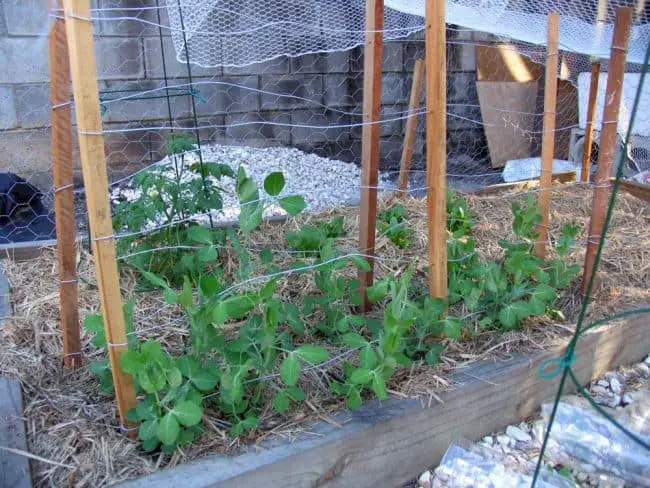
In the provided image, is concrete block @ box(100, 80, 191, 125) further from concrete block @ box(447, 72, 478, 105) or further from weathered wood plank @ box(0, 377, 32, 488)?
weathered wood plank @ box(0, 377, 32, 488)

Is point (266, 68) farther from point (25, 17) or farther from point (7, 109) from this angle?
point (7, 109)

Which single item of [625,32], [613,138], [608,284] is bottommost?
[608,284]

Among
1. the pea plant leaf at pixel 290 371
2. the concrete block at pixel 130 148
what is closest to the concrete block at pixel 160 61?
the concrete block at pixel 130 148

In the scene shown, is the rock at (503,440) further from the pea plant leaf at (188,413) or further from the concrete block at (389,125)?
the concrete block at (389,125)

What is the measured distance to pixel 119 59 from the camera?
4.17 meters

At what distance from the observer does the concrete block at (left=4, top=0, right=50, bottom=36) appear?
149 inches

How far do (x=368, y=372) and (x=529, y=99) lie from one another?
5149 mm

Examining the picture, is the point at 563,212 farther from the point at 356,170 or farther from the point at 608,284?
the point at 356,170

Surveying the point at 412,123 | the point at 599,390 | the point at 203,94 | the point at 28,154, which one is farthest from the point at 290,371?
the point at 203,94

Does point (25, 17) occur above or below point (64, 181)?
above

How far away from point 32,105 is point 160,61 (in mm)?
950

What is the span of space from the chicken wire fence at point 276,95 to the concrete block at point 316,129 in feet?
0.04

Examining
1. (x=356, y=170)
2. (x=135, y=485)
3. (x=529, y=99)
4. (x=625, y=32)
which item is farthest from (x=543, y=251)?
(x=529, y=99)

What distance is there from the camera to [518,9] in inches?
124
